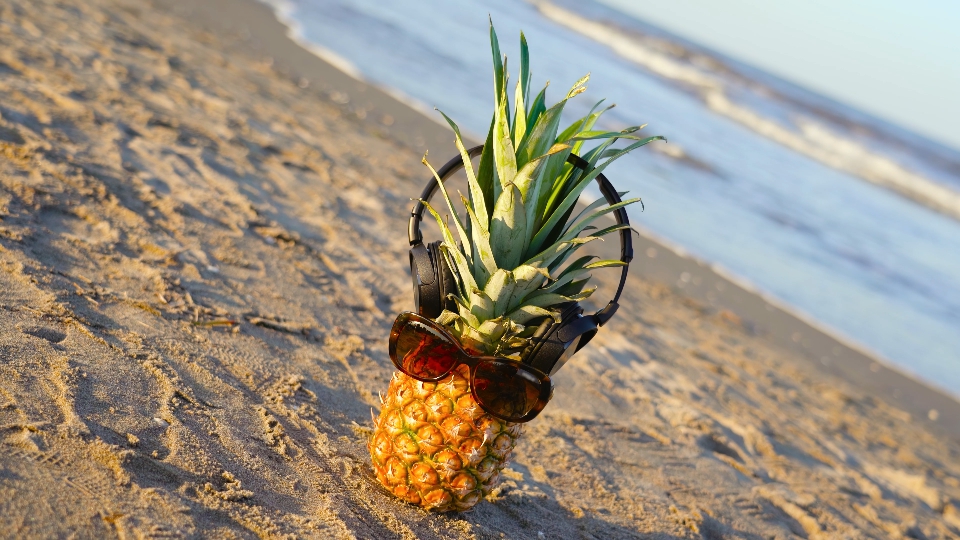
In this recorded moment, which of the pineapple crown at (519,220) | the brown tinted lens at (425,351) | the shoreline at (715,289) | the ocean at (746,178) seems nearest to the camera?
the pineapple crown at (519,220)

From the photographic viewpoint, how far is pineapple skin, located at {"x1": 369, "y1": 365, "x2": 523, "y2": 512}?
8.89 feet

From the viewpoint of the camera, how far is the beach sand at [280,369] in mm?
2633

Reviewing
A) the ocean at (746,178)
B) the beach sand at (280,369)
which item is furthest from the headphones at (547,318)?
the ocean at (746,178)

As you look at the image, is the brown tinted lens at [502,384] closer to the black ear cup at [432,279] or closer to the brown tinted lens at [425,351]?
the brown tinted lens at [425,351]

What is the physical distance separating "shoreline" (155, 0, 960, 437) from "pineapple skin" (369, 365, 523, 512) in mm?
5987

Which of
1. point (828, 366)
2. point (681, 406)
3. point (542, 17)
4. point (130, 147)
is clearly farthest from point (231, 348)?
point (542, 17)

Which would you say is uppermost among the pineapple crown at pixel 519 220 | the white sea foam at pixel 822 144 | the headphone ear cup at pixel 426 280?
the white sea foam at pixel 822 144

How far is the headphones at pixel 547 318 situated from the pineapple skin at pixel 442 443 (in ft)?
0.89

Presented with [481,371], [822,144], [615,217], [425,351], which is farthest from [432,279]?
[822,144]

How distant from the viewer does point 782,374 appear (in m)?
7.14

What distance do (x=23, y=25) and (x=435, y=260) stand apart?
267 inches

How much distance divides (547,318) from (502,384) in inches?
11.8

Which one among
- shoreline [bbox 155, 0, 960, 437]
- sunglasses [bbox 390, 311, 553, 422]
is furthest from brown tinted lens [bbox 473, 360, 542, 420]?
shoreline [bbox 155, 0, 960, 437]

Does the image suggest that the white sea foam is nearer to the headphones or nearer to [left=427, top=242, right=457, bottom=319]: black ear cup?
the headphones
